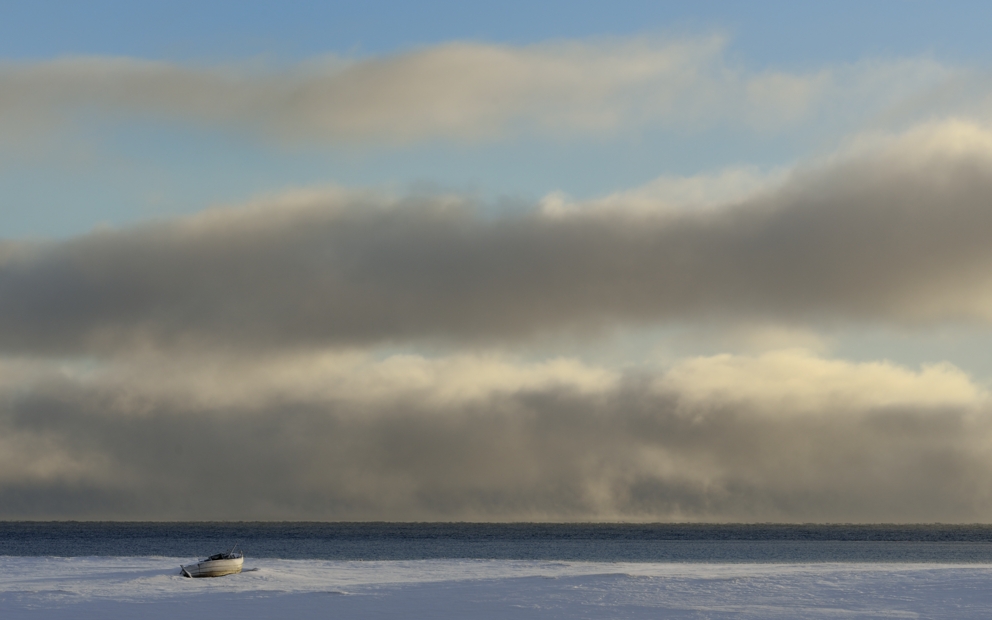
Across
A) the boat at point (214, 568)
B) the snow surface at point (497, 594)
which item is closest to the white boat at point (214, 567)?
the boat at point (214, 568)

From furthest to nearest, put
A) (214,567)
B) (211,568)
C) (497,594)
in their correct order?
1. (214,567)
2. (211,568)
3. (497,594)

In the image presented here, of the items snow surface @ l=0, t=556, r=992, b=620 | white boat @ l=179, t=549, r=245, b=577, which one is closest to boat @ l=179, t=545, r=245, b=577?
white boat @ l=179, t=549, r=245, b=577

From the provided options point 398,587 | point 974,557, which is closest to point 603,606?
point 398,587

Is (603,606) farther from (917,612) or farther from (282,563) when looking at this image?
(282,563)

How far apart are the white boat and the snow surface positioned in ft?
2.05

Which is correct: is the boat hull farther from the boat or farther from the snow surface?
the snow surface

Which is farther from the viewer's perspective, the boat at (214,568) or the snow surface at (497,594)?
the boat at (214,568)

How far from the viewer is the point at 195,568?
53906 mm

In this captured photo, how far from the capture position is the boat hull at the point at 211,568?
175 ft

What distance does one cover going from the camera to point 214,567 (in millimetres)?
53625

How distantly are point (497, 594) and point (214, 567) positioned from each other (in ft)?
60.5

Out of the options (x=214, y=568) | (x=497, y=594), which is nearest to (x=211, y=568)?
(x=214, y=568)

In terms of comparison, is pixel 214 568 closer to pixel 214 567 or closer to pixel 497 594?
pixel 214 567

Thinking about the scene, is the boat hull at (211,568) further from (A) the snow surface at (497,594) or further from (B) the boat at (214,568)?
(A) the snow surface at (497,594)
